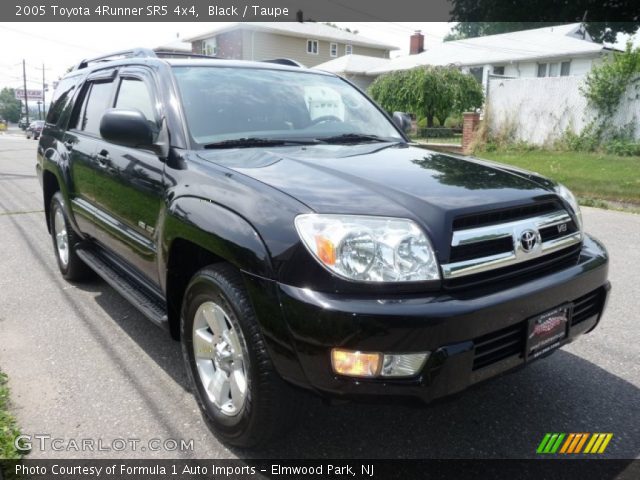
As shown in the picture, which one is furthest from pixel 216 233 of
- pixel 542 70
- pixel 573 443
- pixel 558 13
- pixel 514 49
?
pixel 558 13

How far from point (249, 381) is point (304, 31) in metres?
41.1

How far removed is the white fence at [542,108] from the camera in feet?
43.4

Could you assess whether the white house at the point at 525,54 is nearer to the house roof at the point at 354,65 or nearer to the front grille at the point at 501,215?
the house roof at the point at 354,65

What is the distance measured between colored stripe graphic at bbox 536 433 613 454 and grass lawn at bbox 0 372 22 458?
2.43 metres

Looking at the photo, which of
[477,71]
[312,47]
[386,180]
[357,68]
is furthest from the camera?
[312,47]

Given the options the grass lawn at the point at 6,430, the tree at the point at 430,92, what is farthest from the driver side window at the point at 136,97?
the tree at the point at 430,92

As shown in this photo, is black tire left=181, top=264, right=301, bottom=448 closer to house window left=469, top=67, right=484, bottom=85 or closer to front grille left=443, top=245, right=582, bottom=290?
front grille left=443, top=245, right=582, bottom=290

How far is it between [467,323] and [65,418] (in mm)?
2111

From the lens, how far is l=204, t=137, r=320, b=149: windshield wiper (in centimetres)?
296

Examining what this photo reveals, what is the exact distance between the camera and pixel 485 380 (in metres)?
2.17

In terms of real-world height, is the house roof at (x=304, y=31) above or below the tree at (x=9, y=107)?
above

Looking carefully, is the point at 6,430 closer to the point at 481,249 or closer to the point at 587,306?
the point at 481,249

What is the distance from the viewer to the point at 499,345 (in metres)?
2.19

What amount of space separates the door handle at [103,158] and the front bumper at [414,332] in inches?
85.5
